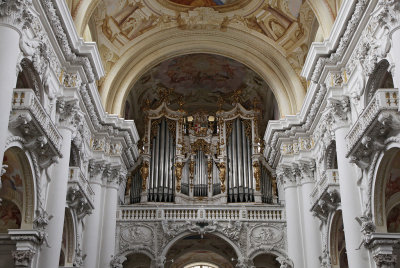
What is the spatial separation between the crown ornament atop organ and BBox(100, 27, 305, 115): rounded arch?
2.75 metres

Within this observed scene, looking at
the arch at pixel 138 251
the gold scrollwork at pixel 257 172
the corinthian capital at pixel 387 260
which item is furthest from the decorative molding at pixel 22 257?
the gold scrollwork at pixel 257 172

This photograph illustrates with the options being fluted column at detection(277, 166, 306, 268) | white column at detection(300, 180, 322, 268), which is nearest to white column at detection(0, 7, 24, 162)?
white column at detection(300, 180, 322, 268)

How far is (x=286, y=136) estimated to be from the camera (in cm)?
1908

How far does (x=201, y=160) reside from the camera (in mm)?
22156

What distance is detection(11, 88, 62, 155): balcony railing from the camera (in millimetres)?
10773

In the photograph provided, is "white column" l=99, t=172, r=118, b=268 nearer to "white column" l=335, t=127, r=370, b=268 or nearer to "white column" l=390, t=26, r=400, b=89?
"white column" l=335, t=127, r=370, b=268

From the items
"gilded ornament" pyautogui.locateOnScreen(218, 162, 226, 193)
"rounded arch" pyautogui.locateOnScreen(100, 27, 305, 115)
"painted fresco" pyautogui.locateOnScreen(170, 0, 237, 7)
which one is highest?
"painted fresco" pyautogui.locateOnScreen(170, 0, 237, 7)

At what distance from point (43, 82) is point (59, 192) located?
8.74 ft

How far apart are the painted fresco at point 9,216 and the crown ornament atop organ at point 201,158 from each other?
7.73 m

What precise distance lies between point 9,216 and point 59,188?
1.41 meters

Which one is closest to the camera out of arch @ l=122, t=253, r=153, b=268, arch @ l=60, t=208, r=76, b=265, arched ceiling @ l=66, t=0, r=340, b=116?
arch @ l=60, t=208, r=76, b=265

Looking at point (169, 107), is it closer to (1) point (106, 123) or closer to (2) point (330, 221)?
(1) point (106, 123)

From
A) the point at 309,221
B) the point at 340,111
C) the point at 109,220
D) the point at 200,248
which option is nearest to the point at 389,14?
the point at 340,111

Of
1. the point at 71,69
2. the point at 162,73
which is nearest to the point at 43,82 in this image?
the point at 71,69
